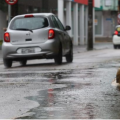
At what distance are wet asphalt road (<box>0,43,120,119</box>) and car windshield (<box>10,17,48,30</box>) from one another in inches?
136

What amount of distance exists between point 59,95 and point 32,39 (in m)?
8.26

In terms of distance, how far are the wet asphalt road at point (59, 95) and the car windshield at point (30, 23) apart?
345cm

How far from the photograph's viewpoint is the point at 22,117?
7.91 metres

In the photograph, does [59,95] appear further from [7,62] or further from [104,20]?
[104,20]

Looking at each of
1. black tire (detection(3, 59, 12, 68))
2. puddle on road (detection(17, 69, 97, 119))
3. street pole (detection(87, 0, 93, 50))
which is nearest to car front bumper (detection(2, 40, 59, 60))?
black tire (detection(3, 59, 12, 68))

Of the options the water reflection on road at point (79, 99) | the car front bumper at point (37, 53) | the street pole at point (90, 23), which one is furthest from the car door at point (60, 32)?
the street pole at point (90, 23)

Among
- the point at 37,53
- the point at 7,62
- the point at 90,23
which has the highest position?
the point at 37,53

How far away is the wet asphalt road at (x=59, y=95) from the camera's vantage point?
324 inches

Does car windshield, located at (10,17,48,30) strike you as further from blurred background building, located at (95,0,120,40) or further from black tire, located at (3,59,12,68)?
blurred background building, located at (95,0,120,40)

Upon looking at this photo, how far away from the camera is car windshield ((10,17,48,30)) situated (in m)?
18.6

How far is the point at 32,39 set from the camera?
1845cm

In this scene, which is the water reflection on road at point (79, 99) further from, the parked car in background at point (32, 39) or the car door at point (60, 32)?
the car door at point (60, 32)

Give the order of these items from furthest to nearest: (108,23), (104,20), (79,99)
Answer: (104,20)
(108,23)
(79,99)

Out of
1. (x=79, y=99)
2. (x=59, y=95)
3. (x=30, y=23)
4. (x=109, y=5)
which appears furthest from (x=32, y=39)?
(x=109, y=5)
